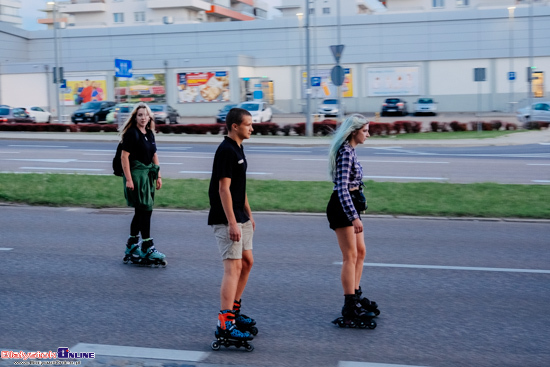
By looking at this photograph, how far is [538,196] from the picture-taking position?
13.0 meters

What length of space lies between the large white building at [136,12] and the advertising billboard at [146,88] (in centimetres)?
1643

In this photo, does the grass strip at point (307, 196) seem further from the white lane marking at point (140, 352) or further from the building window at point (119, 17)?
the building window at point (119, 17)

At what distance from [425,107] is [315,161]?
32545mm

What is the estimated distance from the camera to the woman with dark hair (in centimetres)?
811

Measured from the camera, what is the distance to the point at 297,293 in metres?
6.91

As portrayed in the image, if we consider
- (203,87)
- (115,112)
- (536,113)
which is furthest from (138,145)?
(203,87)

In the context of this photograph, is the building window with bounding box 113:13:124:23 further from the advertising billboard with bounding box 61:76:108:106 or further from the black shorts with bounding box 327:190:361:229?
the black shorts with bounding box 327:190:361:229

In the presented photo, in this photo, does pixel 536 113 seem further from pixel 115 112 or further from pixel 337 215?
pixel 337 215

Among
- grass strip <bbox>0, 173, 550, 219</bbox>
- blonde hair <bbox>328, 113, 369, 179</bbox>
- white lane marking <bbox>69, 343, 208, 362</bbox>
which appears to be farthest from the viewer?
grass strip <bbox>0, 173, 550, 219</bbox>

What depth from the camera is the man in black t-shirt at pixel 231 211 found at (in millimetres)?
5270

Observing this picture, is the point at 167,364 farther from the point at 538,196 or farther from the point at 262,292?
the point at 538,196

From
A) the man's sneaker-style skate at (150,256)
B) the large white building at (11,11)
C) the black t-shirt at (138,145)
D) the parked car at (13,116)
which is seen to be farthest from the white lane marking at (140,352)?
the large white building at (11,11)

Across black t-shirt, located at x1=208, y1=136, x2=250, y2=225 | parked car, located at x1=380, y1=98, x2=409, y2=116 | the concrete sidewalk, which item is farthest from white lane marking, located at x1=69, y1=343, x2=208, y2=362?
parked car, located at x1=380, y1=98, x2=409, y2=116

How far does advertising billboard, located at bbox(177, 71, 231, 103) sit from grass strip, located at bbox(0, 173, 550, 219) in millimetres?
42346
